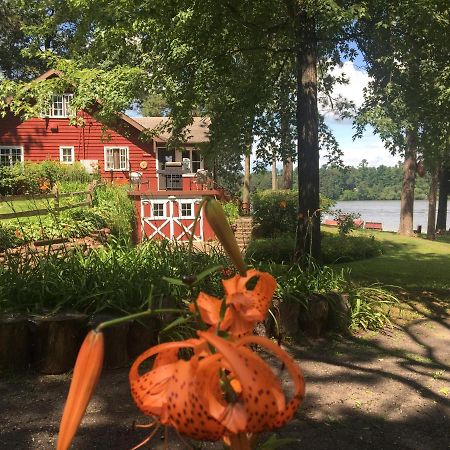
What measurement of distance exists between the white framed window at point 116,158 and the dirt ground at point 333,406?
70.3 ft

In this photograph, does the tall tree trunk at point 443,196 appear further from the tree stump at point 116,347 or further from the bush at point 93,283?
the tree stump at point 116,347

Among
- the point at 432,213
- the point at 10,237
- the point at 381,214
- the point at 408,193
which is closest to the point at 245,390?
the point at 10,237

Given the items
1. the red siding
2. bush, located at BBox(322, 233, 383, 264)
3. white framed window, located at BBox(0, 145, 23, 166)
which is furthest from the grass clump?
white framed window, located at BBox(0, 145, 23, 166)

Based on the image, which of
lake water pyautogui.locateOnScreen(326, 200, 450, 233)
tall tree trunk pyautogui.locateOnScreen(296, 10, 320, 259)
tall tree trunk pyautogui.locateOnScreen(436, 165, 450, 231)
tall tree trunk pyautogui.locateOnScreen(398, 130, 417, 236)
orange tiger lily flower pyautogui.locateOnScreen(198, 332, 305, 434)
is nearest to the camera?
orange tiger lily flower pyautogui.locateOnScreen(198, 332, 305, 434)

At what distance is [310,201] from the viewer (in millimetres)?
8461

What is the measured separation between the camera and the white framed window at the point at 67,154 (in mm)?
25125

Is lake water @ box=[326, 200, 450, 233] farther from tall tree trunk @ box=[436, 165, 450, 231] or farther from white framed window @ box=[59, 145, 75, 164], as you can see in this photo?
white framed window @ box=[59, 145, 75, 164]

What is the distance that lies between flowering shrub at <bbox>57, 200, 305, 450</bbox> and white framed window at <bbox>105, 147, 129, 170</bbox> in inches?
1005

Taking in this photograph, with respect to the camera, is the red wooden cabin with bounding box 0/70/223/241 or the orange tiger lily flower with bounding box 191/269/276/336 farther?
the red wooden cabin with bounding box 0/70/223/241

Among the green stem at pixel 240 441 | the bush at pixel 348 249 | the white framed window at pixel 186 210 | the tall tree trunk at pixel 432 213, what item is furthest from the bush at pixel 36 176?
the green stem at pixel 240 441

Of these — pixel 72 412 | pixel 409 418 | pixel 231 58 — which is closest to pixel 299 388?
pixel 72 412

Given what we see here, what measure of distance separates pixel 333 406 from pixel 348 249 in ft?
33.9

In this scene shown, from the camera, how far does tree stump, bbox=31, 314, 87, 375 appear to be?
14.6 ft

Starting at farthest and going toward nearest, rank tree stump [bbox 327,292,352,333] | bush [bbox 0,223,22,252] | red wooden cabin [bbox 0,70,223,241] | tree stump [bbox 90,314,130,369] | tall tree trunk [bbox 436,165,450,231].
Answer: tall tree trunk [bbox 436,165,450,231]
red wooden cabin [bbox 0,70,223,241]
bush [bbox 0,223,22,252]
tree stump [bbox 327,292,352,333]
tree stump [bbox 90,314,130,369]
